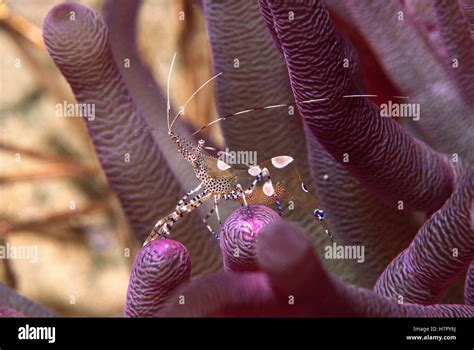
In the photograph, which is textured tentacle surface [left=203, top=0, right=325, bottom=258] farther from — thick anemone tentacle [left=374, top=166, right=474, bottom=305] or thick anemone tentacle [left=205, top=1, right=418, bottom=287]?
thick anemone tentacle [left=374, top=166, right=474, bottom=305]

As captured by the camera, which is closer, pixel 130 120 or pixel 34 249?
pixel 130 120

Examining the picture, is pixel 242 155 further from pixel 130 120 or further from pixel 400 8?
pixel 400 8

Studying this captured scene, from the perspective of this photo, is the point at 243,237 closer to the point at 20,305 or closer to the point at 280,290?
the point at 280,290

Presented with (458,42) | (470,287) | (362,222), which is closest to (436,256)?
(470,287)

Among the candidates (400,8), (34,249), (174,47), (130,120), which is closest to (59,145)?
(34,249)

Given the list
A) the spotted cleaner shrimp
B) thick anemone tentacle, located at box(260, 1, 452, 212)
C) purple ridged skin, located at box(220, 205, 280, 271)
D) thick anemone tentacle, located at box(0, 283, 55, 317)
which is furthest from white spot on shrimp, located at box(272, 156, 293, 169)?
thick anemone tentacle, located at box(0, 283, 55, 317)

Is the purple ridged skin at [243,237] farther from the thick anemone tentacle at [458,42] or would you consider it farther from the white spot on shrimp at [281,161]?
the thick anemone tentacle at [458,42]
